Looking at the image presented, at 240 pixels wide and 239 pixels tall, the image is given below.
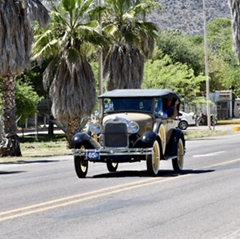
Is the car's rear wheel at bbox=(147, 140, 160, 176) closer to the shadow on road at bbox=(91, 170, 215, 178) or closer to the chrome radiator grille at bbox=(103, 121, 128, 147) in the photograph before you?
the shadow on road at bbox=(91, 170, 215, 178)

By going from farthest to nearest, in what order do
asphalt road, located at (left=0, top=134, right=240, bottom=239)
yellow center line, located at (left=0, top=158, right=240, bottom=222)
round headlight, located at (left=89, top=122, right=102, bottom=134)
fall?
1. round headlight, located at (left=89, top=122, right=102, bottom=134)
2. yellow center line, located at (left=0, top=158, right=240, bottom=222)
3. asphalt road, located at (left=0, top=134, right=240, bottom=239)

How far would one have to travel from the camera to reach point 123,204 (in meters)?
13.8

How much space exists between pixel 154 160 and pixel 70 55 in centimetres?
2106

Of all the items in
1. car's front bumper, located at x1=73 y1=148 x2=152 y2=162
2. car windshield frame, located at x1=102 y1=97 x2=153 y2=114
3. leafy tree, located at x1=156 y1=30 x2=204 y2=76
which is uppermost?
leafy tree, located at x1=156 y1=30 x2=204 y2=76

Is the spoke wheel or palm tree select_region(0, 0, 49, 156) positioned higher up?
palm tree select_region(0, 0, 49, 156)

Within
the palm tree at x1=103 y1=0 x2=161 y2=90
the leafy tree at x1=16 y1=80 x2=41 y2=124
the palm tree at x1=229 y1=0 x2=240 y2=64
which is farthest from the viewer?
the leafy tree at x1=16 y1=80 x2=41 y2=124

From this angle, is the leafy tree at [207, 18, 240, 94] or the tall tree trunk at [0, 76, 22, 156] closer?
the tall tree trunk at [0, 76, 22, 156]

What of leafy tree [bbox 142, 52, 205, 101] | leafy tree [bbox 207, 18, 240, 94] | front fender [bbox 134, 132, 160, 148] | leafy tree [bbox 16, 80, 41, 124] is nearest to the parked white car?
leafy tree [bbox 142, 52, 205, 101]

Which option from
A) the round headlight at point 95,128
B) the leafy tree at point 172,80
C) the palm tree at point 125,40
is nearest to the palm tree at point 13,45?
the round headlight at point 95,128

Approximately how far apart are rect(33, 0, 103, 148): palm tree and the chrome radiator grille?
20.4 meters

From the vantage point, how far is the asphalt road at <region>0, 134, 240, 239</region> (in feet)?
35.7

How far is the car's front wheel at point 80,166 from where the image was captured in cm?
1952

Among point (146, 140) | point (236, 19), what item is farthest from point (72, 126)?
point (146, 140)

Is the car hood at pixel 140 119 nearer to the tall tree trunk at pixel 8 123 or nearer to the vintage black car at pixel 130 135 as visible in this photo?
the vintage black car at pixel 130 135
